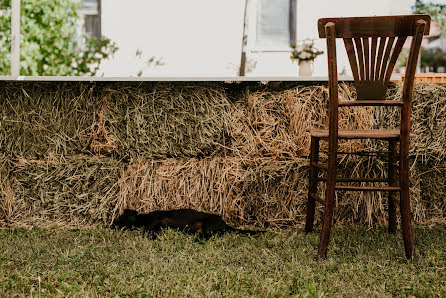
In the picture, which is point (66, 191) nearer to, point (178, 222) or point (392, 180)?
point (178, 222)

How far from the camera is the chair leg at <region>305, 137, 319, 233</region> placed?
8.99 ft

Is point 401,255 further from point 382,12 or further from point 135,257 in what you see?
point 382,12

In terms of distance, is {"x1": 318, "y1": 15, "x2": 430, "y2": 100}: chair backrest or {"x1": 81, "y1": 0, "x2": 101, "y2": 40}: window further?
{"x1": 81, "y1": 0, "x2": 101, "y2": 40}: window

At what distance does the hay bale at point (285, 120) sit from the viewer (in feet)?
9.81

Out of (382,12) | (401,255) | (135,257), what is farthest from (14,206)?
(382,12)

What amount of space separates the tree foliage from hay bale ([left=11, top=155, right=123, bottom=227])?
2.82 m

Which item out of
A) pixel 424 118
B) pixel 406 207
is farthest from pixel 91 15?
pixel 406 207

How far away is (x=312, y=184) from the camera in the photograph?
277 cm

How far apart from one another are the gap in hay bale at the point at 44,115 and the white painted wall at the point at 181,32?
9.14 feet

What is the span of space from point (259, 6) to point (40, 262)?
4.56 metres

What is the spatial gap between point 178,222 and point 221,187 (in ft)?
1.25

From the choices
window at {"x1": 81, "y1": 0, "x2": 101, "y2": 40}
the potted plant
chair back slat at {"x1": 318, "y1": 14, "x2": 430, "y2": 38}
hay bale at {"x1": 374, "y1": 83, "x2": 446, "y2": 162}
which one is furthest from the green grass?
window at {"x1": 81, "y1": 0, "x2": 101, "y2": 40}

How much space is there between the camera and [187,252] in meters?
2.42

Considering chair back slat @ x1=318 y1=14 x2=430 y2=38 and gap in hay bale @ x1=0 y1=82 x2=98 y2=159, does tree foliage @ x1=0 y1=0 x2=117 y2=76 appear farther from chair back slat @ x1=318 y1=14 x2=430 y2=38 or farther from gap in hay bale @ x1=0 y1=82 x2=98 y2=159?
chair back slat @ x1=318 y1=14 x2=430 y2=38
